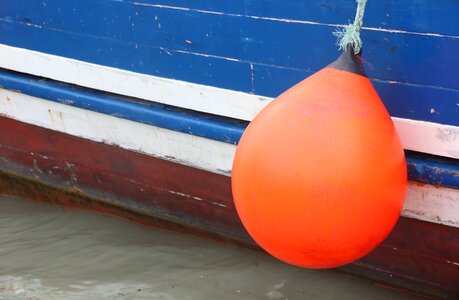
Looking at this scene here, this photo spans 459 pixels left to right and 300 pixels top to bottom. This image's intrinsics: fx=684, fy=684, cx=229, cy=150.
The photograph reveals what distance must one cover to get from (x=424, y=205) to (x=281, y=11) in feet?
2.85

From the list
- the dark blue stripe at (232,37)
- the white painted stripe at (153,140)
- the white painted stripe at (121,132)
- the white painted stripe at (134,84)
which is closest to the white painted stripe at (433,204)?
the white painted stripe at (153,140)

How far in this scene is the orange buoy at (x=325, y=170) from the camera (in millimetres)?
2090

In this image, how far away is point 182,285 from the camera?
323 cm

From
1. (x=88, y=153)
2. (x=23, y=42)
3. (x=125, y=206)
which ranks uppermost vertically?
(x=23, y=42)

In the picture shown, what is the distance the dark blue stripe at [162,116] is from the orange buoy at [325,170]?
0.19 meters

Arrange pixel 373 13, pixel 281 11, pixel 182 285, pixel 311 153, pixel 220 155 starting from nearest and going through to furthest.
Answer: pixel 311 153
pixel 373 13
pixel 281 11
pixel 220 155
pixel 182 285

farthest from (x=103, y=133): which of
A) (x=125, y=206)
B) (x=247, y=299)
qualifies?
(x=247, y=299)

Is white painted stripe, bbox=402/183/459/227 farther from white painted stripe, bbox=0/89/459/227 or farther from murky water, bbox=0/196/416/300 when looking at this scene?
murky water, bbox=0/196/416/300

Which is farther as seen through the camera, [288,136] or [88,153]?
[88,153]

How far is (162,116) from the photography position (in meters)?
2.99

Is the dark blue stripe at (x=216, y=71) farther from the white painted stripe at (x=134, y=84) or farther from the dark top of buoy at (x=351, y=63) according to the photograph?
the dark top of buoy at (x=351, y=63)

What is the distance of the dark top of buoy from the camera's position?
222cm

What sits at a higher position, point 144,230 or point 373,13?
point 373,13

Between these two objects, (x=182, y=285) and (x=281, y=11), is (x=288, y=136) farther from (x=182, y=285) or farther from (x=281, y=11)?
(x=182, y=285)
